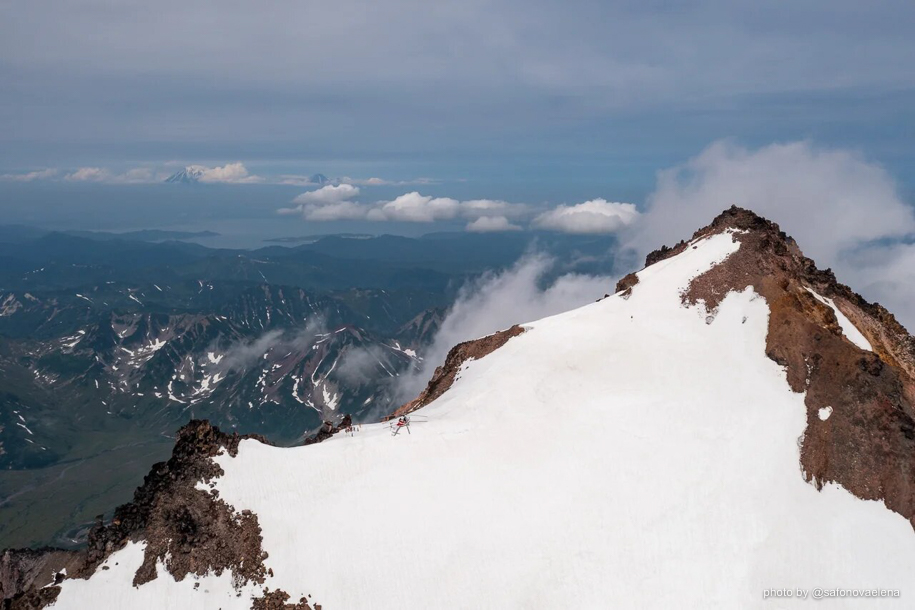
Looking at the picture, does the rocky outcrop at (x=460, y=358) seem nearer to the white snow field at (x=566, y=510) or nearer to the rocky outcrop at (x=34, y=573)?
the white snow field at (x=566, y=510)

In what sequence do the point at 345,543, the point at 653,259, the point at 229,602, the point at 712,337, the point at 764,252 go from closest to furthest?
the point at 229,602, the point at 345,543, the point at 712,337, the point at 764,252, the point at 653,259

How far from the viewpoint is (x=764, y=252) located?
64875mm

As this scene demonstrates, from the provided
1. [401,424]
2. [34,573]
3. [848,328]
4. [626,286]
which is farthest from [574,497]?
[848,328]

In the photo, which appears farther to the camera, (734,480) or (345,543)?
(734,480)

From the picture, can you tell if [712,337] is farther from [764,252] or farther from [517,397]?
[517,397]

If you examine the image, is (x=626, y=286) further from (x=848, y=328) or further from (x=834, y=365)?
(x=834, y=365)

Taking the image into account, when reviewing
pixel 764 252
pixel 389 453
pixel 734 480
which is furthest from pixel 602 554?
pixel 764 252

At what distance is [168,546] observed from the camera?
3903 cm

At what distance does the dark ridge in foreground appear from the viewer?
37.9m

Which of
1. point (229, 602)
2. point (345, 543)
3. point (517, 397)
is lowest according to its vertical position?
point (229, 602)

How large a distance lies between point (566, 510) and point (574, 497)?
1.35 meters

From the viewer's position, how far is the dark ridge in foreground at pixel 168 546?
124ft

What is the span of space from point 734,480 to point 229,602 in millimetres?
37103

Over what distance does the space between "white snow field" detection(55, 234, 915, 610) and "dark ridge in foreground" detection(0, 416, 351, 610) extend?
32.4 inches
